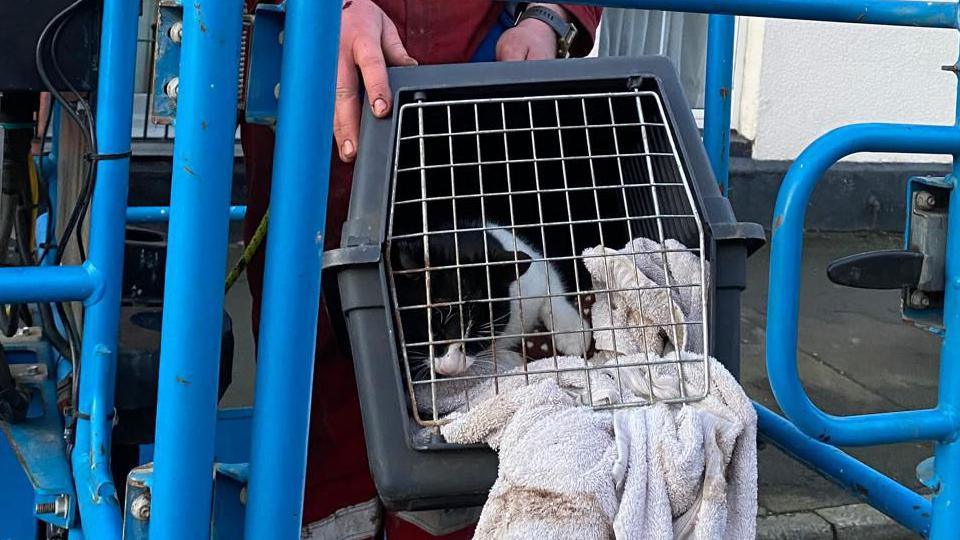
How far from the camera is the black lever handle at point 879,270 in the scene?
53.4 inches

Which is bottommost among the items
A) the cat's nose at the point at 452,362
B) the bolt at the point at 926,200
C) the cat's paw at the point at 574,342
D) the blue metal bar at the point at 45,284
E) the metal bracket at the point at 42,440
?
the metal bracket at the point at 42,440

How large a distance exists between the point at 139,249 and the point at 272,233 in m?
0.57

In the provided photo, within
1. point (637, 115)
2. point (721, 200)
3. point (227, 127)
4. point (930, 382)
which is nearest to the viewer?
point (227, 127)

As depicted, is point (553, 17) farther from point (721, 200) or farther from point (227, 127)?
point (227, 127)

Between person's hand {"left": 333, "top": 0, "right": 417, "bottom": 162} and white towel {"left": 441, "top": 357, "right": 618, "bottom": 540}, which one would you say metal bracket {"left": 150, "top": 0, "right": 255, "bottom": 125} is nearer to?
person's hand {"left": 333, "top": 0, "right": 417, "bottom": 162}

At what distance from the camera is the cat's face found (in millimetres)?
1433

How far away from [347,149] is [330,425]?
0.63 meters

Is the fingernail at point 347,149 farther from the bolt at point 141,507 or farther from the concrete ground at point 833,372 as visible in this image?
the concrete ground at point 833,372

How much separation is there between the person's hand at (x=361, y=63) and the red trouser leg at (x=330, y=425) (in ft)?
1.11

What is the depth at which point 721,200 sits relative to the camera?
1.43m

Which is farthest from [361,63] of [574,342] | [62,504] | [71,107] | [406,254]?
[62,504]

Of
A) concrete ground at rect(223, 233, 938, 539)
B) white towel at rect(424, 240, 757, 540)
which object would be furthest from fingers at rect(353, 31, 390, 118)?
concrete ground at rect(223, 233, 938, 539)

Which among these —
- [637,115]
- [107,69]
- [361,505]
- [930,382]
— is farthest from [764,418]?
[930,382]

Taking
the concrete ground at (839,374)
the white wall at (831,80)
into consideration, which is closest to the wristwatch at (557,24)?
the concrete ground at (839,374)
